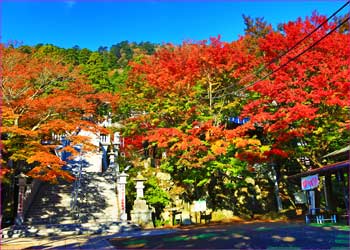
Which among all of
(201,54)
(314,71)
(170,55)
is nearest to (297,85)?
(314,71)

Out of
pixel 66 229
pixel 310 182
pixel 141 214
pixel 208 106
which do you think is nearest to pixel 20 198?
pixel 66 229

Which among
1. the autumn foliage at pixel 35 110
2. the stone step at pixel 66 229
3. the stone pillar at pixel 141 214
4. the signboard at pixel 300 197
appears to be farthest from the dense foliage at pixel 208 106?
the stone step at pixel 66 229

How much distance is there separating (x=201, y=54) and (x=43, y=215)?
11.8m

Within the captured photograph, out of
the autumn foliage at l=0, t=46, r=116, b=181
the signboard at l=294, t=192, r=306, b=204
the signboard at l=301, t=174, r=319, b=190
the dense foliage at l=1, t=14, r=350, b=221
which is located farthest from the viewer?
the signboard at l=294, t=192, r=306, b=204

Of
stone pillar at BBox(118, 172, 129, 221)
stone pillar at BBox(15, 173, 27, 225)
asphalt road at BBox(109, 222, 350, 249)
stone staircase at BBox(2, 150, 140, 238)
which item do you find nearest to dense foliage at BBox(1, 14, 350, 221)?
stone pillar at BBox(15, 173, 27, 225)

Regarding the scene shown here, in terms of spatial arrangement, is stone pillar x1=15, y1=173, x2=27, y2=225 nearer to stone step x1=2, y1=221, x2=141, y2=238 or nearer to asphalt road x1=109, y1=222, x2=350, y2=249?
stone step x1=2, y1=221, x2=141, y2=238

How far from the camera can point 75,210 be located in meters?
16.5

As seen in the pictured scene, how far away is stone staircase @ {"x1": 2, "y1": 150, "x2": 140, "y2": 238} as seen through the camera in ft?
46.4

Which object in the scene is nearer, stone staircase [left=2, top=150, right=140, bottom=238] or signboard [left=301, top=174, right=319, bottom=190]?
stone staircase [left=2, top=150, right=140, bottom=238]

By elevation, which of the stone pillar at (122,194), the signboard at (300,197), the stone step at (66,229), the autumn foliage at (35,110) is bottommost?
the stone step at (66,229)

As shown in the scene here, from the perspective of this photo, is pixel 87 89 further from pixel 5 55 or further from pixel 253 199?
pixel 253 199

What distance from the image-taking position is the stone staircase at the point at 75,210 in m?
14.1

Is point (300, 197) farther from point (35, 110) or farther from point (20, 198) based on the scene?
point (35, 110)

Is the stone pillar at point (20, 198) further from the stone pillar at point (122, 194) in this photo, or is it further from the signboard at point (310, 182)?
the signboard at point (310, 182)
